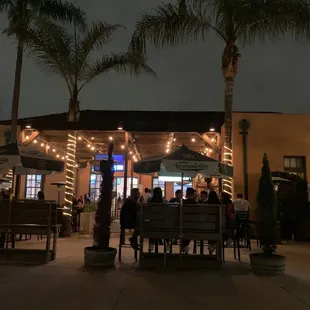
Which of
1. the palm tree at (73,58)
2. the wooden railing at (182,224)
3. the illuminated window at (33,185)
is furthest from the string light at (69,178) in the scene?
the illuminated window at (33,185)

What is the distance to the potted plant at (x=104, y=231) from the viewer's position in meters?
6.86

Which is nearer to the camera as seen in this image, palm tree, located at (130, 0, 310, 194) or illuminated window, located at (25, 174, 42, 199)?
palm tree, located at (130, 0, 310, 194)

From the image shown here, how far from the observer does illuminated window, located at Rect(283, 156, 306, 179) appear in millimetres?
14773

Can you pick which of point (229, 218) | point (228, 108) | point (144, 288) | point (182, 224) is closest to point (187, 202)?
point (182, 224)

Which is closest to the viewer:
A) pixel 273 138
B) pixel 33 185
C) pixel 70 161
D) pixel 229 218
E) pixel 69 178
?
pixel 229 218

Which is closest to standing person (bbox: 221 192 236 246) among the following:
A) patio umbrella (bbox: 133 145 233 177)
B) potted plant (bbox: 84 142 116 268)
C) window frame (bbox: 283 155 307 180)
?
patio umbrella (bbox: 133 145 233 177)

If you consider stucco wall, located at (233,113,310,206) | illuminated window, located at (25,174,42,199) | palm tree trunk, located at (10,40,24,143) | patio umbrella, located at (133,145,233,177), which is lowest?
patio umbrella, located at (133,145,233,177)

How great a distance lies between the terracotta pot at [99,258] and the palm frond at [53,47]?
8.40 metres

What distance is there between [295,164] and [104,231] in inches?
403

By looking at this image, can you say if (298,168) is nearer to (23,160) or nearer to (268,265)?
(268,265)

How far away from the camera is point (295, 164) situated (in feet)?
48.9

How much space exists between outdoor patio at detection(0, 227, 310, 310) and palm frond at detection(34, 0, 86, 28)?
32.9 feet

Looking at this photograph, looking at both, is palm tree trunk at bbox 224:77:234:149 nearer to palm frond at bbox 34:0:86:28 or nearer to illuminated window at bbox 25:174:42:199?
palm frond at bbox 34:0:86:28

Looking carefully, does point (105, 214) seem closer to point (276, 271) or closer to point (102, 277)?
point (102, 277)
